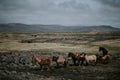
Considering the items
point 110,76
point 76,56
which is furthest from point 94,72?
point 76,56

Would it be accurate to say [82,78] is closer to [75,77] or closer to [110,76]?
[75,77]

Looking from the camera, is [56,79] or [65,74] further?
[65,74]

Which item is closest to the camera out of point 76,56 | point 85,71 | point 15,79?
point 15,79

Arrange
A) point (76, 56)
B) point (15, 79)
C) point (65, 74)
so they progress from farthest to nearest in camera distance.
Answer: point (76, 56)
point (65, 74)
point (15, 79)

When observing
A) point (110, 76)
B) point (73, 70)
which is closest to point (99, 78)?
point (110, 76)

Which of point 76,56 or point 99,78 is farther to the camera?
point 76,56

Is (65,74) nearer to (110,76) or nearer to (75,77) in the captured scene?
(75,77)

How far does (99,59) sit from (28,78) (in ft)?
33.7

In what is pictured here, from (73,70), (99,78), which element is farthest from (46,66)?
(99,78)

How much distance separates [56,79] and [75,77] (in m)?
1.80

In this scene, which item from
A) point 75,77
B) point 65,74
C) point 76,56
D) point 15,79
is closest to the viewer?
point 15,79

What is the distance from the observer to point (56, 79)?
16.5 m

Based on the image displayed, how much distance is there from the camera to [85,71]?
1986 centimetres

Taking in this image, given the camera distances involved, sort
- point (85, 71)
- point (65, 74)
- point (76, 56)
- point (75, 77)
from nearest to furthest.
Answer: point (75, 77)
point (65, 74)
point (85, 71)
point (76, 56)
